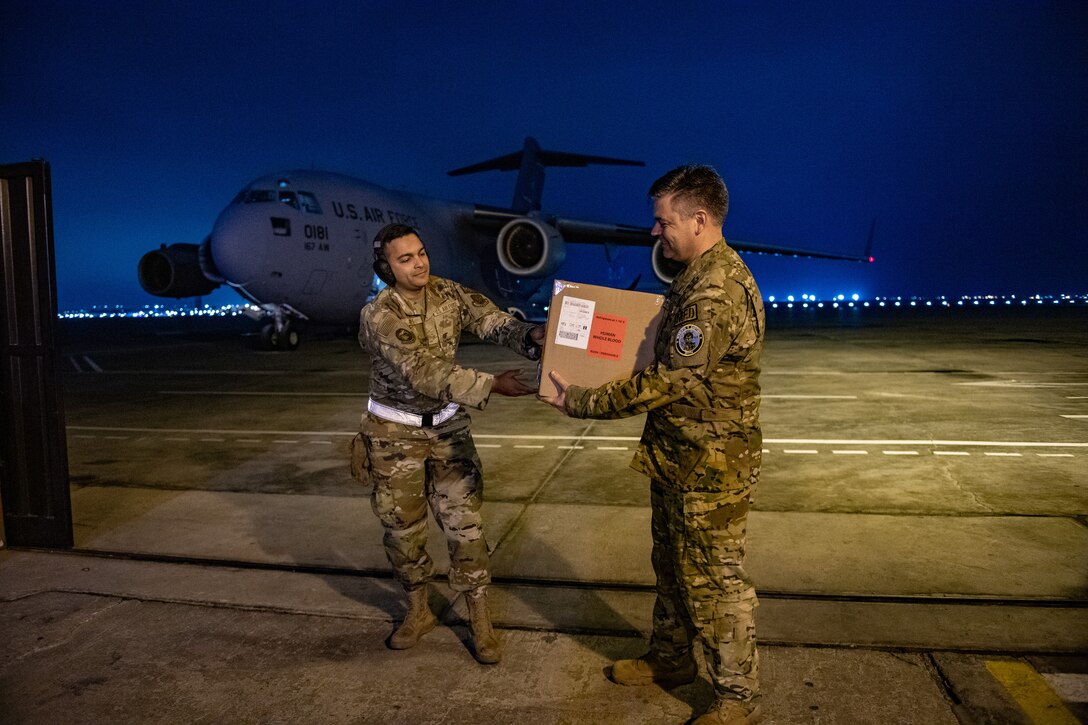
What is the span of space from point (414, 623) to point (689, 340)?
199 cm

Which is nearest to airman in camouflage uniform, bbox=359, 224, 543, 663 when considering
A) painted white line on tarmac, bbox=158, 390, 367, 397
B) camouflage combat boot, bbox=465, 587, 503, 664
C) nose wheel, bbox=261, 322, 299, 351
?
camouflage combat boot, bbox=465, 587, 503, 664

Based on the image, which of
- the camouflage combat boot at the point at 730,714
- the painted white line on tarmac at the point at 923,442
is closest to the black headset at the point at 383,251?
the camouflage combat boot at the point at 730,714

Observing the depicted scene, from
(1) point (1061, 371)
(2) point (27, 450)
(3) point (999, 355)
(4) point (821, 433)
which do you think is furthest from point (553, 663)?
(3) point (999, 355)

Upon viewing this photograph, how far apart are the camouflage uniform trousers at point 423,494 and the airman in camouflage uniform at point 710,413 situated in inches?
36.2

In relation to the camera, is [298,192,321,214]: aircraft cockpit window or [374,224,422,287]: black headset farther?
Answer: [298,192,321,214]: aircraft cockpit window

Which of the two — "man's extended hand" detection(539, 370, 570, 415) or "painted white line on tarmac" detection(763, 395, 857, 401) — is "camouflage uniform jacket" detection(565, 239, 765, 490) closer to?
"man's extended hand" detection(539, 370, 570, 415)

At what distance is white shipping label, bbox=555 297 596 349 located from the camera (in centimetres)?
303

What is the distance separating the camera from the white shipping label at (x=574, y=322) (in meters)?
3.03

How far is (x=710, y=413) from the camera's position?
112 inches

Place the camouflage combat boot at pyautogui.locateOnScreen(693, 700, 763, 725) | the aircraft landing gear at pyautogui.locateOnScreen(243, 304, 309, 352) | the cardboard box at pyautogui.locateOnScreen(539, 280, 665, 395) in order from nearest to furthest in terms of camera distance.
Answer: the camouflage combat boot at pyautogui.locateOnScreen(693, 700, 763, 725)
the cardboard box at pyautogui.locateOnScreen(539, 280, 665, 395)
the aircraft landing gear at pyautogui.locateOnScreen(243, 304, 309, 352)

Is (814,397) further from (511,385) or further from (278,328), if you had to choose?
(278,328)

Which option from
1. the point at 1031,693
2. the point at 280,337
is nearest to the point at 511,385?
the point at 1031,693

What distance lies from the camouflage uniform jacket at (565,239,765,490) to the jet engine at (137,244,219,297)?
20844 mm

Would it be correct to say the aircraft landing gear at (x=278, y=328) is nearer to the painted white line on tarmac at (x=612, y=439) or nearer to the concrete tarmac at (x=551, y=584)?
the painted white line on tarmac at (x=612, y=439)
